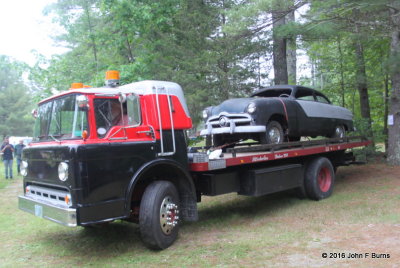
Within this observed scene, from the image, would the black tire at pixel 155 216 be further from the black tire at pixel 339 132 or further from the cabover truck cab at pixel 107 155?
the black tire at pixel 339 132

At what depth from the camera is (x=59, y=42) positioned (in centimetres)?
2173

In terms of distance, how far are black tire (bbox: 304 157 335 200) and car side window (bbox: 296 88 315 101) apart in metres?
1.51

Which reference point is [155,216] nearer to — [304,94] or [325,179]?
[325,179]

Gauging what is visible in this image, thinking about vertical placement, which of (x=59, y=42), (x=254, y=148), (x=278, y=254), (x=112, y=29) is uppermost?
(x=59, y=42)

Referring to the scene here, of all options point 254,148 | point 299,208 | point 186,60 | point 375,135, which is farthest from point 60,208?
point 375,135

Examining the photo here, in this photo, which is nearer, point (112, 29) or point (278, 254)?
point (278, 254)

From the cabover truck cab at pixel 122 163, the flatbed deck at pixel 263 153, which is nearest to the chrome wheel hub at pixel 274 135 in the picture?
the flatbed deck at pixel 263 153

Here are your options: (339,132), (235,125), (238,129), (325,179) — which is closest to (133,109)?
(238,129)

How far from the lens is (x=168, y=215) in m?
5.16

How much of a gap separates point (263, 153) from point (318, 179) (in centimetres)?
221

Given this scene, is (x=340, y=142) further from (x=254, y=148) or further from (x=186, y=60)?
(x=186, y=60)

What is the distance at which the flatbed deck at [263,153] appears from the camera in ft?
18.6

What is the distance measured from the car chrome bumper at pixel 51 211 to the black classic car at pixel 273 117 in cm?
347

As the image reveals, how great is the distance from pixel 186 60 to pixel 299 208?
633 centimetres
